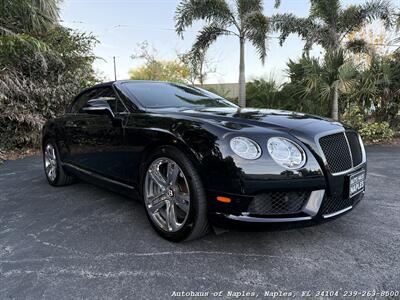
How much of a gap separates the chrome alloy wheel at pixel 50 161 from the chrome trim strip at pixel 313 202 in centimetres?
347

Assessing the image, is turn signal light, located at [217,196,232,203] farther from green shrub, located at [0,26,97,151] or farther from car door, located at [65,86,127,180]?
green shrub, located at [0,26,97,151]

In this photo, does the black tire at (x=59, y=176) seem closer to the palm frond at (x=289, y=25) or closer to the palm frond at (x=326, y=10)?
the palm frond at (x=326, y=10)

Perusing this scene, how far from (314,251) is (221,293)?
2.87 feet

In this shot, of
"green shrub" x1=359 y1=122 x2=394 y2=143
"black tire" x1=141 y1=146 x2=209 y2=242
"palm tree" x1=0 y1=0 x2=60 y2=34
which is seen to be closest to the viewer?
"black tire" x1=141 y1=146 x2=209 y2=242

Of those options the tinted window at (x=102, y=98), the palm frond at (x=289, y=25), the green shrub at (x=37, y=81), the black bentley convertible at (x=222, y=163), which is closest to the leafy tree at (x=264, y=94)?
the palm frond at (x=289, y=25)

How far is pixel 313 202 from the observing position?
2.22m

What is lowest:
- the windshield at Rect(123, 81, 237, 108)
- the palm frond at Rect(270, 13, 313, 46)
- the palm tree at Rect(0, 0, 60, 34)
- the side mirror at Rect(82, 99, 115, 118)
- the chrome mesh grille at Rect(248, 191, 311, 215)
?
the chrome mesh grille at Rect(248, 191, 311, 215)

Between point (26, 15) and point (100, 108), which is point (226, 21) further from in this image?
point (100, 108)

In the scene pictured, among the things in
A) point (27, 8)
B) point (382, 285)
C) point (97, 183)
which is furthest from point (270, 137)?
point (27, 8)

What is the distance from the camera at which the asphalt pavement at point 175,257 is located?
2029mm

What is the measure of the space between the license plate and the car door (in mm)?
1945

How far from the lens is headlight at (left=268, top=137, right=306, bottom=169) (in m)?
2.17

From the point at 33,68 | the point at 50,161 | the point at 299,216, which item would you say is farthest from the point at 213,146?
the point at 33,68

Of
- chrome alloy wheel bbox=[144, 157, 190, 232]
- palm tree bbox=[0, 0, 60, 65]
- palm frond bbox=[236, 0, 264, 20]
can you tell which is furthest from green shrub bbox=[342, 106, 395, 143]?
palm tree bbox=[0, 0, 60, 65]
